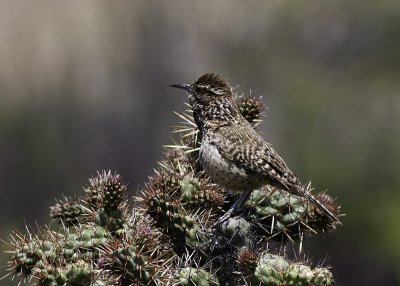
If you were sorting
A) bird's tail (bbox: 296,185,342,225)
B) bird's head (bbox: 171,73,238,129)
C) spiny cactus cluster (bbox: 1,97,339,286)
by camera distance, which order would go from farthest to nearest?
bird's head (bbox: 171,73,238,129) → bird's tail (bbox: 296,185,342,225) → spiny cactus cluster (bbox: 1,97,339,286)

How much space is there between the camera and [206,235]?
379 centimetres

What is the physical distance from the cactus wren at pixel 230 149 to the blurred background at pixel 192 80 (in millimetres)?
4851

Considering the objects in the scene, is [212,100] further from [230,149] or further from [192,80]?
[192,80]

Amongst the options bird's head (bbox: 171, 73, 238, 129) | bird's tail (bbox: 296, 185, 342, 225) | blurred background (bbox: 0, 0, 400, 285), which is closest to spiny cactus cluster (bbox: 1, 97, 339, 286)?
bird's tail (bbox: 296, 185, 342, 225)

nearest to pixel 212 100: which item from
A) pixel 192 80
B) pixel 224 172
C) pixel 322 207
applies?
pixel 224 172

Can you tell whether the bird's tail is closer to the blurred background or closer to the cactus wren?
the cactus wren

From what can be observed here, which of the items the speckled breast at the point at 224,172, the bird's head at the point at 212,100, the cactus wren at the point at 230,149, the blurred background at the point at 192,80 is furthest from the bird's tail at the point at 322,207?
the blurred background at the point at 192,80

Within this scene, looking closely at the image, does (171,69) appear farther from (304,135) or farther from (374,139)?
(374,139)

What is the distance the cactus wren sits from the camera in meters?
4.22

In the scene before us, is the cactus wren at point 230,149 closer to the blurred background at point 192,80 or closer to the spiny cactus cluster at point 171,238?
the spiny cactus cluster at point 171,238

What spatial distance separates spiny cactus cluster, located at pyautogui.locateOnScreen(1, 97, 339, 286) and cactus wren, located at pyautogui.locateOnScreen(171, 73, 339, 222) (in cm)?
6

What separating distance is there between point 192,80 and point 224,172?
20.5ft

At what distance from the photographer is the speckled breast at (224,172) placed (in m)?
4.22

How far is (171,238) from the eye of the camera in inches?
150
